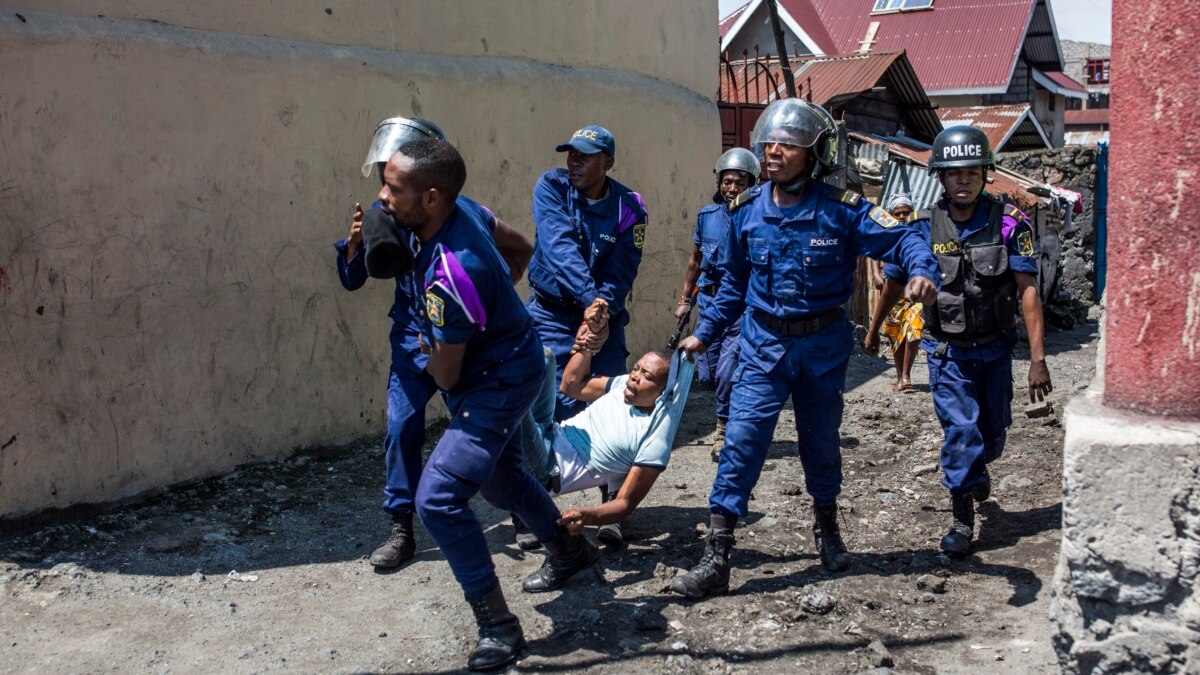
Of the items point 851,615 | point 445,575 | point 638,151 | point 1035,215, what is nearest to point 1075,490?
point 851,615

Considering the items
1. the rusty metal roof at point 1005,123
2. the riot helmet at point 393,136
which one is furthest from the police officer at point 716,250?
the rusty metal roof at point 1005,123

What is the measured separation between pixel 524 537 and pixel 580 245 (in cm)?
→ 136

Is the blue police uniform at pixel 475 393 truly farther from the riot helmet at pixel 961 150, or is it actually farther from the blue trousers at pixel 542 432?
the riot helmet at pixel 961 150

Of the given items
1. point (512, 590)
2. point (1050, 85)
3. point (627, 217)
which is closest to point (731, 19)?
point (1050, 85)

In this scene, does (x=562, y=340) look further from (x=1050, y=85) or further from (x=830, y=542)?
(x=1050, y=85)

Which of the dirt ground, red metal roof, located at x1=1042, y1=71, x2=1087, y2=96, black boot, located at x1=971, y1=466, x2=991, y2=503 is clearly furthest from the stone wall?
red metal roof, located at x1=1042, y1=71, x2=1087, y2=96

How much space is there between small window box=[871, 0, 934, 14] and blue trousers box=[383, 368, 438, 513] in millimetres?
29705

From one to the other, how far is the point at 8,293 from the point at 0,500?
897 mm

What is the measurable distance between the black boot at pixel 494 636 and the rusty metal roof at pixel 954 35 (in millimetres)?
26392

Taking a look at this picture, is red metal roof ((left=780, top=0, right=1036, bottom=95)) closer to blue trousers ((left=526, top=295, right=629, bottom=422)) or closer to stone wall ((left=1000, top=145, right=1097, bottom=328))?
stone wall ((left=1000, top=145, right=1097, bottom=328))

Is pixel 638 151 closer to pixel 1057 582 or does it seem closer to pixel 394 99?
pixel 394 99

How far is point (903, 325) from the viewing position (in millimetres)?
9930

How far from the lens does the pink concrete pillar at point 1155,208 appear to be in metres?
2.79

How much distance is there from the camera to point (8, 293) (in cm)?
494
